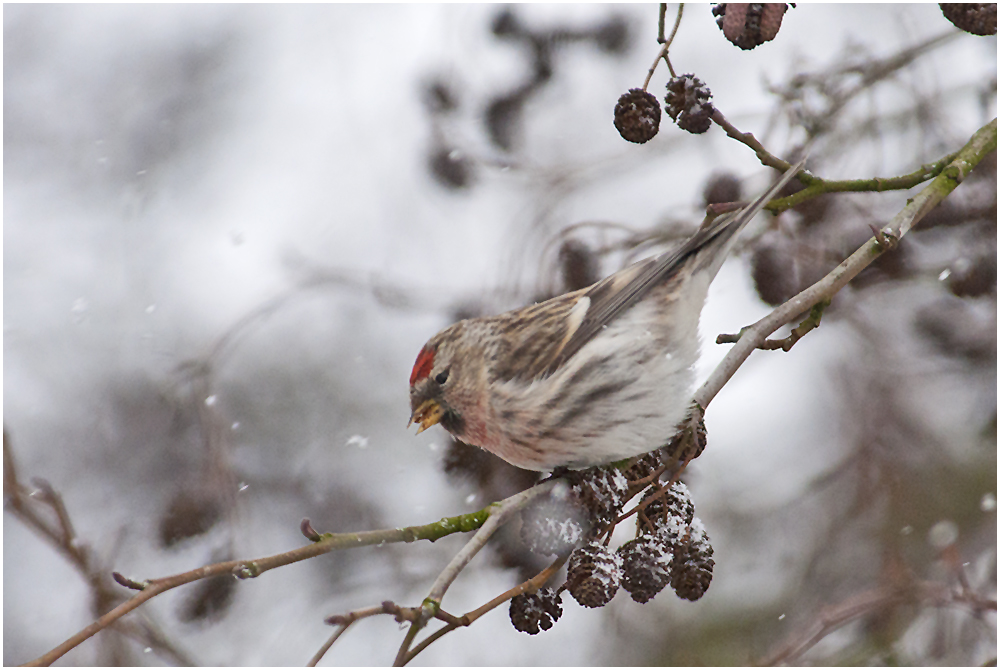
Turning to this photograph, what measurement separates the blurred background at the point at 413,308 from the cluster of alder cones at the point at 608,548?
599 millimetres

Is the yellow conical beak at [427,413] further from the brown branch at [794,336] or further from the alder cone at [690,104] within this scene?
the alder cone at [690,104]

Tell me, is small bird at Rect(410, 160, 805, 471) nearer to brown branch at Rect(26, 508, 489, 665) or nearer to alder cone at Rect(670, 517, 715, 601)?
alder cone at Rect(670, 517, 715, 601)

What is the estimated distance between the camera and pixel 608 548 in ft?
4.99

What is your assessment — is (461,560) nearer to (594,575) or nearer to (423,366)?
(594,575)

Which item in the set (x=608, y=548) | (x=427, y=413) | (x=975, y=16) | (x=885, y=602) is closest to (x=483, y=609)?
(x=608, y=548)

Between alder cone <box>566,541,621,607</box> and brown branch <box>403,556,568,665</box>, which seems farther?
alder cone <box>566,541,621,607</box>

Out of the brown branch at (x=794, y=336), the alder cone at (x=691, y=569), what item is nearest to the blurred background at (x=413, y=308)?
the brown branch at (x=794, y=336)

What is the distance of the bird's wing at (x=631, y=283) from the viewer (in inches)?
81.2

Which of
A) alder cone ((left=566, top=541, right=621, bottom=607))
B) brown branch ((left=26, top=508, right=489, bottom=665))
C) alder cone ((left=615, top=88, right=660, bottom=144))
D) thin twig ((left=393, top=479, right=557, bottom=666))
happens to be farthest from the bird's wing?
brown branch ((left=26, top=508, right=489, bottom=665))

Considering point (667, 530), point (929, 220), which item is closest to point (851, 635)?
point (929, 220)

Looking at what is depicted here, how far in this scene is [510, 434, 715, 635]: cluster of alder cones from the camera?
4.82 ft

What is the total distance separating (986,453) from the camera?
2799 millimetres

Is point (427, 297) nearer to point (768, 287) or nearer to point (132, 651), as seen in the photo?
point (768, 287)

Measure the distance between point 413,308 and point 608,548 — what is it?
4.70ft
